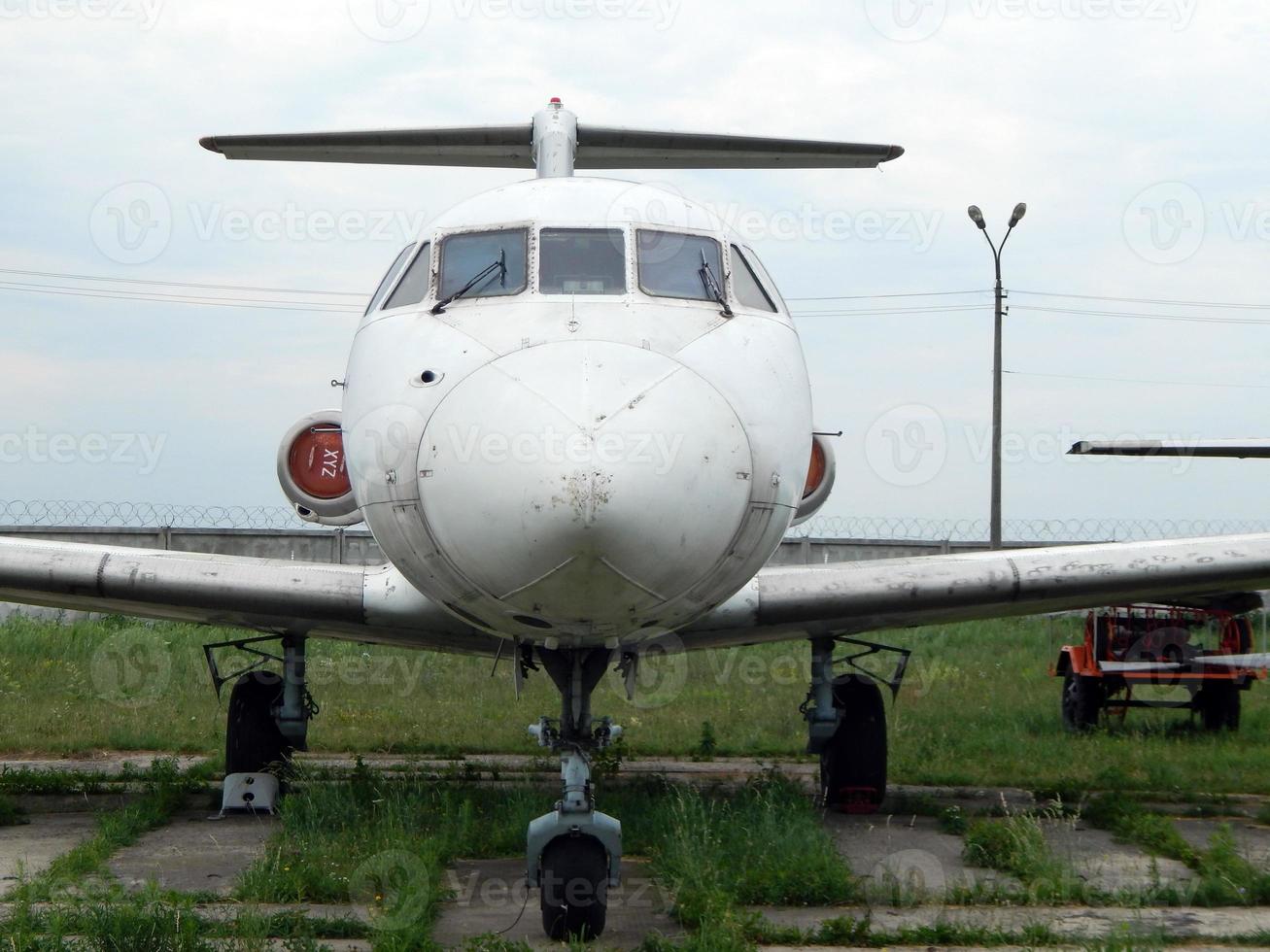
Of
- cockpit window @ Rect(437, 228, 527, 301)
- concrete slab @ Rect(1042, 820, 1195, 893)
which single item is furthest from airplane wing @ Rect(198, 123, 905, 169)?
concrete slab @ Rect(1042, 820, 1195, 893)

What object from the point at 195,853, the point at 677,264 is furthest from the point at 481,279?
the point at 195,853

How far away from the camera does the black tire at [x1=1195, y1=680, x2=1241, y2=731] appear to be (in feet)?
44.2

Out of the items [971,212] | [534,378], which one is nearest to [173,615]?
[534,378]

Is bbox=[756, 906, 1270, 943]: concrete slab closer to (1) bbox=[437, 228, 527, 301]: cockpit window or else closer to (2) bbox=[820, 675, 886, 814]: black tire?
(1) bbox=[437, 228, 527, 301]: cockpit window

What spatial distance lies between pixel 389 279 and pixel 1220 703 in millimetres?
9842

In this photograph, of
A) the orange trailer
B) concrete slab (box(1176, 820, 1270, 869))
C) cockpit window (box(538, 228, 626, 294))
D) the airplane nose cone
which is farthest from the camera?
the orange trailer

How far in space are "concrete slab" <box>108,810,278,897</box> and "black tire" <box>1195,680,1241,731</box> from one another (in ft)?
29.2

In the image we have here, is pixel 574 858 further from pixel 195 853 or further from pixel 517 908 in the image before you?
pixel 195 853

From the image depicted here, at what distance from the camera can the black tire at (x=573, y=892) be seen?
5.80m

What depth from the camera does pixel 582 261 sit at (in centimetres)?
640

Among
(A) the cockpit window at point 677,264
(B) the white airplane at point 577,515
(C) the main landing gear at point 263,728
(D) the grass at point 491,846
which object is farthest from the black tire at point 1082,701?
(A) the cockpit window at point 677,264

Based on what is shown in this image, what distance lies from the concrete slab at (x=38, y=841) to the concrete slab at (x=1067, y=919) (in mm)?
3690

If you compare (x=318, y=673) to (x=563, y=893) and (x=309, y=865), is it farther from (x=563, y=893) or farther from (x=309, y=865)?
(x=563, y=893)

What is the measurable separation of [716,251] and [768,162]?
15.8 feet
